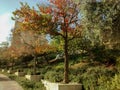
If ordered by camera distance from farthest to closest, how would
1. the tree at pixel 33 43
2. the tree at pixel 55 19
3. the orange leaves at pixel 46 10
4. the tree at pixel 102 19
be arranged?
the tree at pixel 33 43
the orange leaves at pixel 46 10
the tree at pixel 55 19
the tree at pixel 102 19

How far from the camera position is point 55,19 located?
2112 centimetres

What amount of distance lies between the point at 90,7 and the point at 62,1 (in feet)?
17.4

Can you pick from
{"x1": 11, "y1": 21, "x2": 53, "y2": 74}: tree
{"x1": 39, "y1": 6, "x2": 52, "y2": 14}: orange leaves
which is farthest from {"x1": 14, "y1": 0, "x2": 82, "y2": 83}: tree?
{"x1": 11, "y1": 21, "x2": 53, "y2": 74}: tree

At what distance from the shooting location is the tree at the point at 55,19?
2030cm

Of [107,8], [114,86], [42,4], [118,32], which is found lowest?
[114,86]

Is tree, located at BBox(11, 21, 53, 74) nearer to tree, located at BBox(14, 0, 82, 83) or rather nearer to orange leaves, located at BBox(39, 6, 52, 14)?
tree, located at BBox(14, 0, 82, 83)

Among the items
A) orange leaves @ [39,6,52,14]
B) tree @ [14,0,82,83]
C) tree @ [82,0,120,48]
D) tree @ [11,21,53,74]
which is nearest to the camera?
tree @ [82,0,120,48]

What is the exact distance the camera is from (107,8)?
15.5 meters

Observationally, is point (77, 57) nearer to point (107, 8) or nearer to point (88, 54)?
point (88, 54)

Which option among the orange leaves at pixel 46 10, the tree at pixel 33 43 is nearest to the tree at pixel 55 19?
the orange leaves at pixel 46 10

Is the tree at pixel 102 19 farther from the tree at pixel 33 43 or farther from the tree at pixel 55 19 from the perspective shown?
the tree at pixel 33 43

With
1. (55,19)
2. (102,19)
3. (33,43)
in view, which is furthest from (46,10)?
(33,43)

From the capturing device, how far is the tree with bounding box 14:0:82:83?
20.3m

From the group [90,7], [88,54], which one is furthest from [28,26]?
[88,54]
